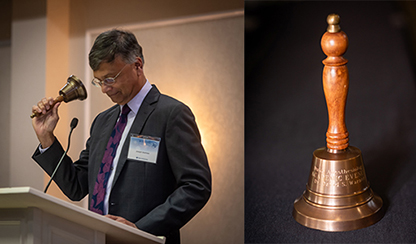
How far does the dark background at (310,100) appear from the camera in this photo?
123 cm

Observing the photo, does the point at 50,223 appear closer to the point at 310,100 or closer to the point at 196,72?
the point at 196,72

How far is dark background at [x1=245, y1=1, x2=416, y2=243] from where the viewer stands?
4.03ft

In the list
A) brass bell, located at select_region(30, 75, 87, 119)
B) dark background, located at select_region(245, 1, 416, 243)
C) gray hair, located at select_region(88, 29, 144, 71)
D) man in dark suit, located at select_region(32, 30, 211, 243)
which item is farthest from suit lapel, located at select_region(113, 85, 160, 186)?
dark background, located at select_region(245, 1, 416, 243)

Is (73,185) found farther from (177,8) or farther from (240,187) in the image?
(177,8)

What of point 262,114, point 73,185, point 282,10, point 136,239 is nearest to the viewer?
point 136,239

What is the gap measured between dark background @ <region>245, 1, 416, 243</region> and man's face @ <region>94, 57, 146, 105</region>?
487 millimetres

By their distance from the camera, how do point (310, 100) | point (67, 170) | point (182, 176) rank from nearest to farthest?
point (182, 176)
point (67, 170)
point (310, 100)

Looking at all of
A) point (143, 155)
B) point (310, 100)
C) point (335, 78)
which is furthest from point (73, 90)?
point (310, 100)

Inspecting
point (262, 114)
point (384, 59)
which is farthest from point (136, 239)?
point (384, 59)

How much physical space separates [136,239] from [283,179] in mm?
757

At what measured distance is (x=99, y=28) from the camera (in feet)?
3.46

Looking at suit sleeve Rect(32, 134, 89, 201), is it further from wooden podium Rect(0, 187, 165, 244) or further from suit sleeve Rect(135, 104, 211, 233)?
wooden podium Rect(0, 187, 165, 244)

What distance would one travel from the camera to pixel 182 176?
0.86 m

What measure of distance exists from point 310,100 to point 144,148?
2.86 feet
